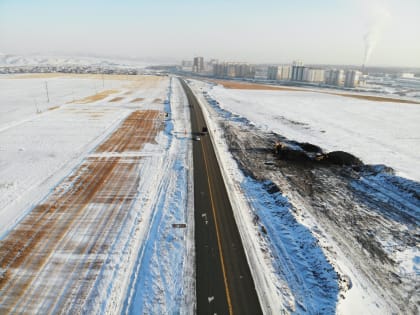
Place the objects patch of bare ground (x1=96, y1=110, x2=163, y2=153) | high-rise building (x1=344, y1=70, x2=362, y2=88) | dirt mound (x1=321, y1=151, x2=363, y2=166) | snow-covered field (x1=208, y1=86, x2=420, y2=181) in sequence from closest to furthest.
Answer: dirt mound (x1=321, y1=151, x2=363, y2=166) → snow-covered field (x1=208, y1=86, x2=420, y2=181) → patch of bare ground (x1=96, y1=110, x2=163, y2=153) → high-rise building (x1=344, y1=70, x2=362, y2=88)

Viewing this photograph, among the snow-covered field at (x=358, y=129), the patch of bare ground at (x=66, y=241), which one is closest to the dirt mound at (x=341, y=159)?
the snow-covered field at (x=358, y=129)

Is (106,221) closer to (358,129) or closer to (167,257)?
(167,257)

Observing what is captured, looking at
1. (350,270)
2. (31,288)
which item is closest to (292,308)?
(350,270)

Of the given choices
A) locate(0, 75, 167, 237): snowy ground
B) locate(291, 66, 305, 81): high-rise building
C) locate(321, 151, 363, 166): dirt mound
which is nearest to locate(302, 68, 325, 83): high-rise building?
locate(291, 66, 305, 81): high-rise building

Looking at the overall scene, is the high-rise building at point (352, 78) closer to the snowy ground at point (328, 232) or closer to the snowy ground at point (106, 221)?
the snowy ground at point (328, 232)

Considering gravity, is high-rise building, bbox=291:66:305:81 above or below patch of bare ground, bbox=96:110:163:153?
above

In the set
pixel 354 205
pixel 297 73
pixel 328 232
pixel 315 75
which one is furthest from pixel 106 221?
pixel 297 73

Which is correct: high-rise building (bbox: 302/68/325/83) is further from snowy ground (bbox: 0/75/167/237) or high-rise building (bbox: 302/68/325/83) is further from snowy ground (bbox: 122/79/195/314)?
snowy ground (bbox: 122/79/195/314)

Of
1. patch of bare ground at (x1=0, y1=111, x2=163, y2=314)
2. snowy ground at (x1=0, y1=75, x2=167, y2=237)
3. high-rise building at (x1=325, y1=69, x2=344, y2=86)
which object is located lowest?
patch of bare ground at (x1=0, y1=111, x2=163, y2=314)
